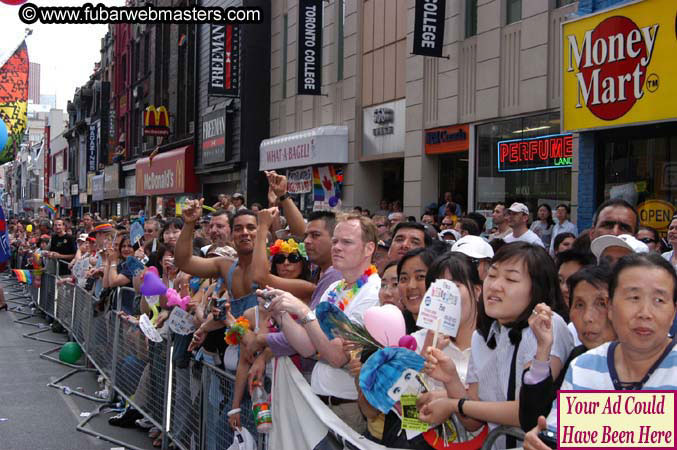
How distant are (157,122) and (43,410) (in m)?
29.0

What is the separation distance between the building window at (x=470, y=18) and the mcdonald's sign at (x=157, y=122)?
75.6ft

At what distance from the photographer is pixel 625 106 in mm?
11156

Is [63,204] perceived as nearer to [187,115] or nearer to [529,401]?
[187,115]

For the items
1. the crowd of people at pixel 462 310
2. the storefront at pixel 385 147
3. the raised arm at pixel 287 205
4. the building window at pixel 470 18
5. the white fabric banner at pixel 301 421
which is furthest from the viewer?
the storefront at pixel 385 147

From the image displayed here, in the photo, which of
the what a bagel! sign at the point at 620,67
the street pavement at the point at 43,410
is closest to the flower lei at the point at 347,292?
the street pavement at the point at 43,410

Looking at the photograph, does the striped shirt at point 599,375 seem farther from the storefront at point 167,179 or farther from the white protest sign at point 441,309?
the storefront at point 167,179

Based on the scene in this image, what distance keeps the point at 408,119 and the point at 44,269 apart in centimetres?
873

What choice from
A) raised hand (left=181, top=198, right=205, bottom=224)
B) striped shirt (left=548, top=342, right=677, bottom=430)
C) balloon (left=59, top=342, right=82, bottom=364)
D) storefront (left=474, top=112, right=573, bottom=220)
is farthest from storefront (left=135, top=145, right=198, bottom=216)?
striped shirt (left=548, top=342, right=677, bottom=430)

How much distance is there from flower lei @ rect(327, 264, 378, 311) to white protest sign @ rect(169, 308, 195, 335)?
2.09 meters

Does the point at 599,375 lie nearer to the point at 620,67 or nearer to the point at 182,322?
the point at 182,322

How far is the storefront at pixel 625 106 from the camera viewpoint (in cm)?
1056

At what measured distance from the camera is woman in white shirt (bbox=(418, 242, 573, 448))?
3158mm

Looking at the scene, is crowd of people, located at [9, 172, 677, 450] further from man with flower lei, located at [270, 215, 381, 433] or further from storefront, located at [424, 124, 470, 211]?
storefront, located at [424, 124, 470, 211]

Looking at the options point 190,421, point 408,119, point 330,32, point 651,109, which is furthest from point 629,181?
point 330,32
